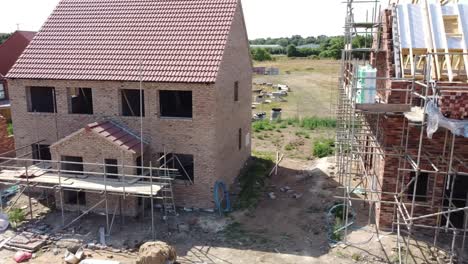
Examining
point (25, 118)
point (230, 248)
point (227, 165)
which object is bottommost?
point (230, 248)

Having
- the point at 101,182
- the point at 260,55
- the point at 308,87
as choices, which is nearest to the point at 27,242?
the point at 101,182

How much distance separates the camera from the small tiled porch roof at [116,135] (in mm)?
15609

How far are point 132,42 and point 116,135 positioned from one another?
422 centimetres

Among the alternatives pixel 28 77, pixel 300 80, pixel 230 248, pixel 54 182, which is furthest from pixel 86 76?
pixel 300 80

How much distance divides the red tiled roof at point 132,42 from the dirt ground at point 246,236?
5.36 metres

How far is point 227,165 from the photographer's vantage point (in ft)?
60.4

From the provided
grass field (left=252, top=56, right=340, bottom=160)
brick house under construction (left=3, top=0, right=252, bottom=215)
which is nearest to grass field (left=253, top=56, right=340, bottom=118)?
grass field (left=252, top=56, right=340, bottom=160)

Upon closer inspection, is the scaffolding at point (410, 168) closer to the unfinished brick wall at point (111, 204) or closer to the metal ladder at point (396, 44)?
the metal ladder at point (396, 44)

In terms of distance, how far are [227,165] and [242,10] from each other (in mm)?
7219

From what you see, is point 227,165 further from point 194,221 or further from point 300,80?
point 300,80

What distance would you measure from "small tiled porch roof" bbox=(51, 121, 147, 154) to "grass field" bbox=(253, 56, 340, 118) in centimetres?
2279

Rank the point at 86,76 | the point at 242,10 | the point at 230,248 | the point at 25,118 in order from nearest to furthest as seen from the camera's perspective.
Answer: the point at 230,248 → the point at 86,76 → the point at 25,118 → the point at 242,10

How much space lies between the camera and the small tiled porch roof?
51.2 ft

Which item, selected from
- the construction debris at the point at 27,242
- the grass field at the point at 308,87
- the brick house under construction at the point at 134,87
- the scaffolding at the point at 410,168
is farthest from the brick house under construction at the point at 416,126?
the grass field at the point at 308,87
